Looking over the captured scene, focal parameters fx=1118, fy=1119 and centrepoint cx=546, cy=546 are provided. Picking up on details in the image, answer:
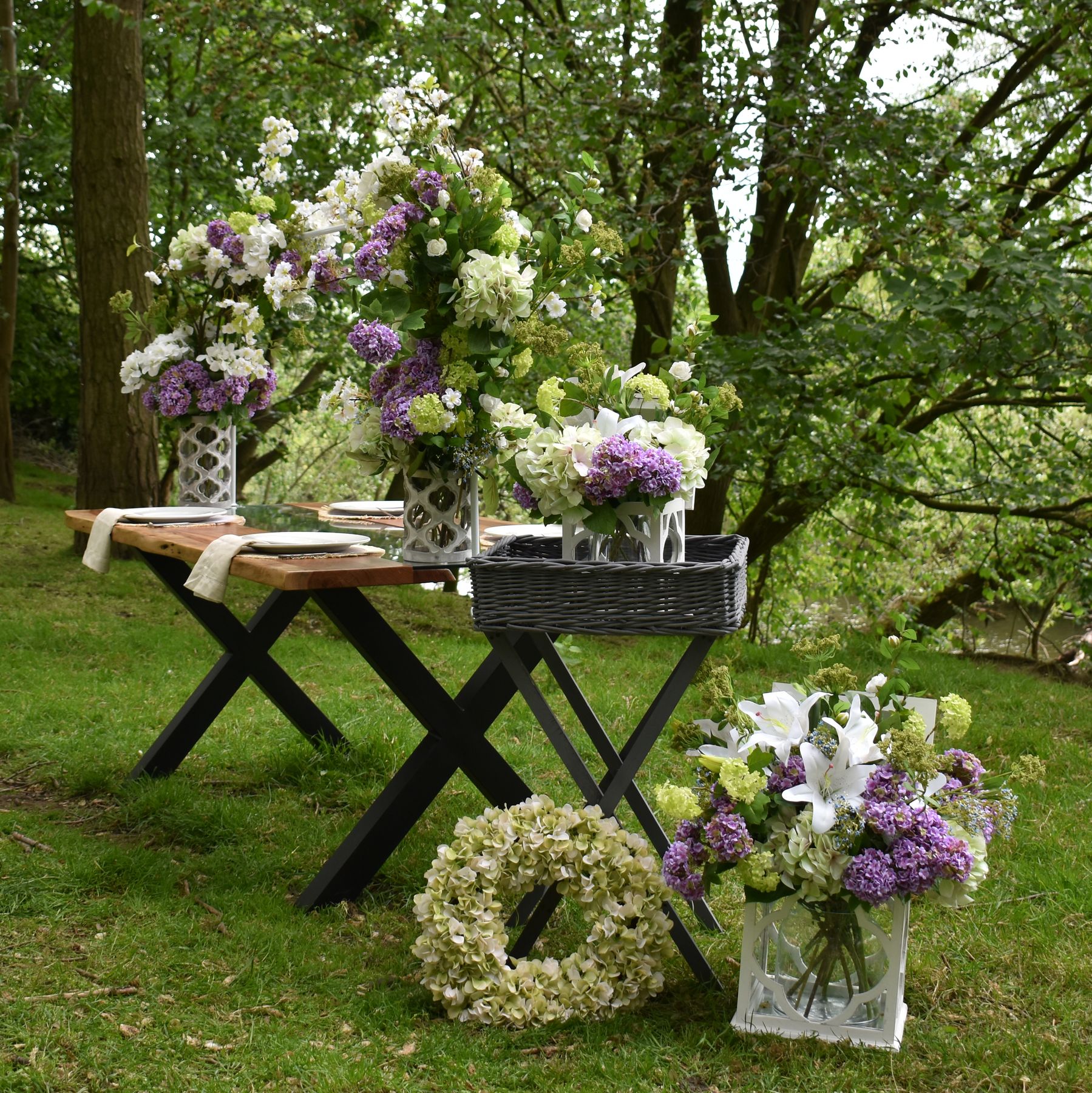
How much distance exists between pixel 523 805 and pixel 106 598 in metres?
4.39

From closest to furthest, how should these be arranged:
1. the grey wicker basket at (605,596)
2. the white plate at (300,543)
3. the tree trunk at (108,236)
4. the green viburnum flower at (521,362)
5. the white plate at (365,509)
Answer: the grey wicker basket at (605,596) → the green viburnum flower at (521,362) → the white plate at (300,543) → the white plate at (365,509) → the tree trunk at (108,236)

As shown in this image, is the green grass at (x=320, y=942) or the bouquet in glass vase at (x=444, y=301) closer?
the green grass at (x=320, y=942)

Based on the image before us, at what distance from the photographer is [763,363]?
5.11m

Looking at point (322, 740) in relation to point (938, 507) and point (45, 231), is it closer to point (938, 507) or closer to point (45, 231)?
point (938, 507)

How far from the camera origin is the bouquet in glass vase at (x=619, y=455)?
7.23 feet

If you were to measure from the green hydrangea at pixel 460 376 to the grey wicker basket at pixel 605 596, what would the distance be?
1.42 feet

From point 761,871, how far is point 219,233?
250cm

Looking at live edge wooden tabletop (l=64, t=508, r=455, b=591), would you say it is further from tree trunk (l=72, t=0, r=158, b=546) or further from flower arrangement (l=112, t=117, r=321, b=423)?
tree trunk (l=72, t=0, r=158, b=546)

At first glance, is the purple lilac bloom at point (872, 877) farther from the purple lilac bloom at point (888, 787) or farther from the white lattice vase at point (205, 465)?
the white lattice vase at point (205, 465)

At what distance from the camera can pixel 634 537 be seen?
2.34 m

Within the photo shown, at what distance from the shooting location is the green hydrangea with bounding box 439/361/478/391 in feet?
8.31

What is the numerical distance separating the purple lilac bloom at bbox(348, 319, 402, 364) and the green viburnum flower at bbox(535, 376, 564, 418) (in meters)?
0.40

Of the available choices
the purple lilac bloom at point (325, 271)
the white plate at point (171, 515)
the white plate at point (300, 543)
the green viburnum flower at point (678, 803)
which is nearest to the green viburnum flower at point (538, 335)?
the white plate at point (300, 543)

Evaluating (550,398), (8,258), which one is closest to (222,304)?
(550,398)
